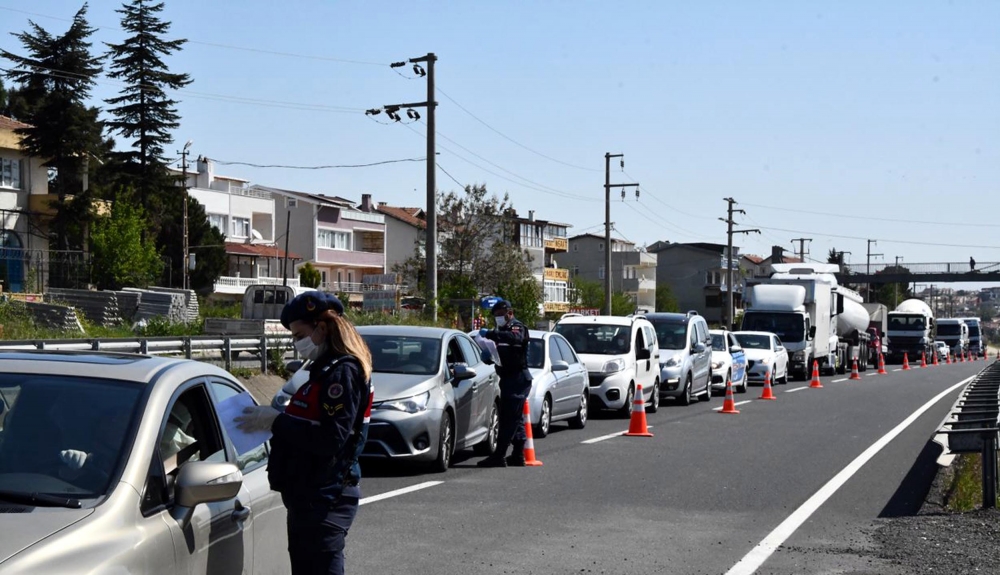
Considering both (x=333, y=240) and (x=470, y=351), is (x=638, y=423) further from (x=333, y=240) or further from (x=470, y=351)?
(x=333, y=240)

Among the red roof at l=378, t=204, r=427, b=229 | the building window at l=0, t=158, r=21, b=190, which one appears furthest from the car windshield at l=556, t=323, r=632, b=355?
the red roof at l=378, t=204, r=427, b=229

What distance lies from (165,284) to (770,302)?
150ft

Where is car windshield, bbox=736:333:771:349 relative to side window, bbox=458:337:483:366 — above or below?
below

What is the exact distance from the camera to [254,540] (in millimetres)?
5367

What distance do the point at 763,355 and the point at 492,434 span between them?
75.9 ft

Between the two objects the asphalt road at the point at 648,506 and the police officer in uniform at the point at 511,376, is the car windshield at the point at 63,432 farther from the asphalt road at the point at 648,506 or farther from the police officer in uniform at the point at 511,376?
the police officer in uniform at the point at 511,376

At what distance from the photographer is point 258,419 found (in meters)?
5.31

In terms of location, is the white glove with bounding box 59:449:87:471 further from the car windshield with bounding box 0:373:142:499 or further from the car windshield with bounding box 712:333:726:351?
the car windshield with bounding box 712:333:726:351

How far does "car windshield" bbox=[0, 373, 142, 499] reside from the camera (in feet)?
14.7

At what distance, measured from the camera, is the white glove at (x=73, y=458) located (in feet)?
15.0

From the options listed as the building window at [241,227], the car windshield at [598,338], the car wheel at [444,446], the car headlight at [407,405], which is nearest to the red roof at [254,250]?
the building window at [241,227]

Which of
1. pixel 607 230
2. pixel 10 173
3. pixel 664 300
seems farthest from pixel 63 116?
pixel 664 300

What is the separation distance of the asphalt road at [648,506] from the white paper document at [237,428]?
3.00 m

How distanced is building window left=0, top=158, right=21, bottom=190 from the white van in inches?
1523
